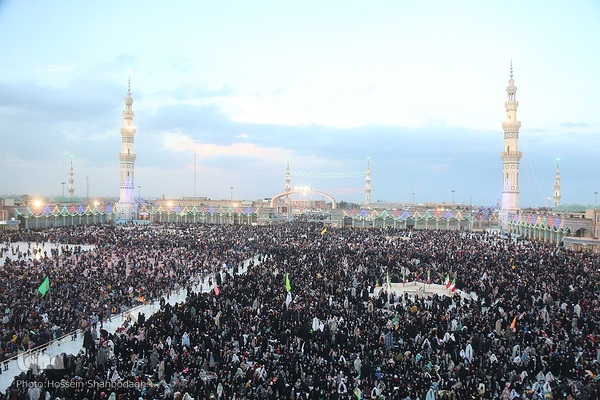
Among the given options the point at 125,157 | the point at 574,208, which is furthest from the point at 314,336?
the point at 125,157

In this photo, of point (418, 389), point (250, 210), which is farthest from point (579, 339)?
point (250, 210)

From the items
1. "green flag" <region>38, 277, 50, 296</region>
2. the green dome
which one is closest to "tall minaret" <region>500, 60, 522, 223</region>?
the green dome

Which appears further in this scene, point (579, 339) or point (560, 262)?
point (560, 262)

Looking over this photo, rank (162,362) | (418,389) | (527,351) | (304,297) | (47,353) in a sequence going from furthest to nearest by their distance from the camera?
1. (304,297)
2. (47,353)
3. (527,351)
4. (162,362)
5. (418,389)

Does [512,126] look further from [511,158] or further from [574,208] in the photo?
[574,208]

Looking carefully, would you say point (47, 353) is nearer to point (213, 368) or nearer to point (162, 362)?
point (162, 362)

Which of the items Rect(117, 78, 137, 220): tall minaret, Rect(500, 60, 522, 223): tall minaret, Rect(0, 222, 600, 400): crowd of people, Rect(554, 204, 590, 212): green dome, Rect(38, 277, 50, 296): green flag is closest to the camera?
Rect(0, 222, 600, 400): crowd of people

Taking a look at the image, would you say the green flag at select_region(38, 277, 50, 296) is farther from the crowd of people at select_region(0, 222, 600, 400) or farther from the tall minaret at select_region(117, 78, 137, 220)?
the tall minaret at select_region(117, 78, 137, 220)

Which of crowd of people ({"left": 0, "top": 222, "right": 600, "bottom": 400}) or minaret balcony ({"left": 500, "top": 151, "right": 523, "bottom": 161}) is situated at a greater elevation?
minaret balcony ({"left": 500, "top": 151, "right": 523, "bottom": 161})
